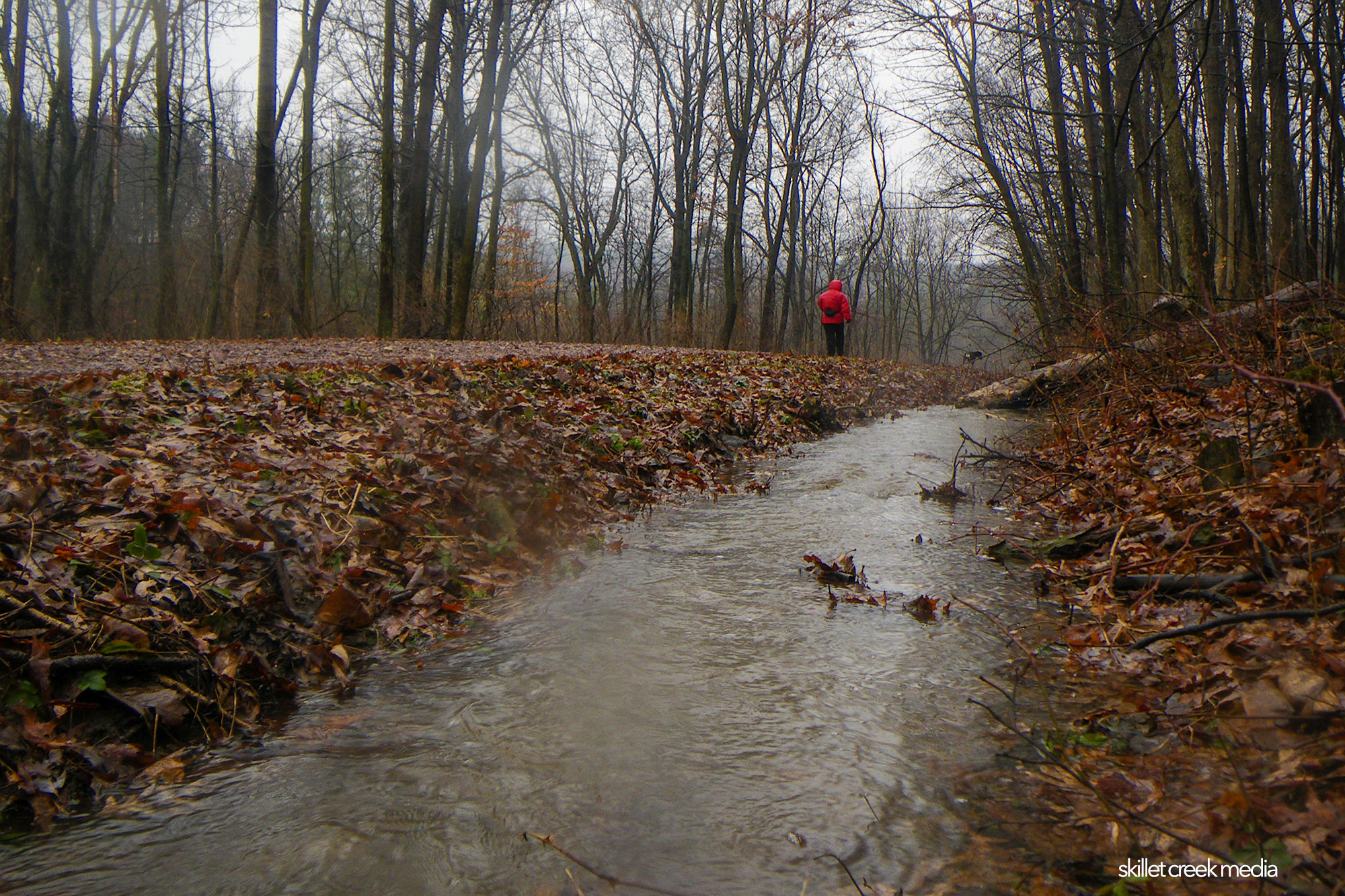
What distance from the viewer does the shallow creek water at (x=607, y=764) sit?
6.33 feet

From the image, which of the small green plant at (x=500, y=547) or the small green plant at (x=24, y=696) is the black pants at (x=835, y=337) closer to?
the small green plant at (x=500, y=547)

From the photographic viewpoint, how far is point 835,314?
1805 centimetres

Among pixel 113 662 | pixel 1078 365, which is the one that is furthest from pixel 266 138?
pixel 113 662

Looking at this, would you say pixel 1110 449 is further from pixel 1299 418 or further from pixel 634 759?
pixel 634 759

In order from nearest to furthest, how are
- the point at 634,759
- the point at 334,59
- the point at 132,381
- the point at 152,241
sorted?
the point at 634,759 → the point at 132,381 → the point at 334,59 → the point at 152,241

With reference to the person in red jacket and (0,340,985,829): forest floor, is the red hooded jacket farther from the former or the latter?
(0,340,985,829): forest floor

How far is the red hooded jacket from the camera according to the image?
1770cm

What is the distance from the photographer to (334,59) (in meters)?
23.4

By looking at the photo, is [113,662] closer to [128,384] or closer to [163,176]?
[128,384]

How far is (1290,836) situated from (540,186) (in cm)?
3672

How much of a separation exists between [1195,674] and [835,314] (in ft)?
52.7

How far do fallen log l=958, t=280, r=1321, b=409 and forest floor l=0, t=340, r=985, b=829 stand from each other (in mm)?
3304

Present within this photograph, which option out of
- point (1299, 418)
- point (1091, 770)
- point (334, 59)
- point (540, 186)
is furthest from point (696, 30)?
point (1091, 770)

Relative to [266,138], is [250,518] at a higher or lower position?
lower
